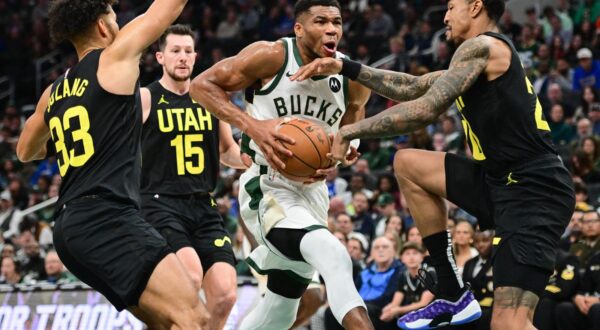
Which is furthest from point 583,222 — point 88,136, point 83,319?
point 88,136

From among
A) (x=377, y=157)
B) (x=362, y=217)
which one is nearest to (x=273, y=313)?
(x=362, y=217)

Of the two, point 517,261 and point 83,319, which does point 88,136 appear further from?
point 83,319

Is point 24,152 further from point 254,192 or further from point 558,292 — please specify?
point 558,292

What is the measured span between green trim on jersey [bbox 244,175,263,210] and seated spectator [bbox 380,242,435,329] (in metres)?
3.91

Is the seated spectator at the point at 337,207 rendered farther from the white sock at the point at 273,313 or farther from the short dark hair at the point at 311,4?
the short dark hair at the point at 311,4

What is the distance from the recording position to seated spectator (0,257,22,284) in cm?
1341

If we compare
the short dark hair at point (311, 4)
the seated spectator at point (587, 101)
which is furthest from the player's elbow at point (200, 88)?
the seated spectator at point (587, 101)

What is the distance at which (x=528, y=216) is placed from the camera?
5.88m

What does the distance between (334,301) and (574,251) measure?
17.5ft

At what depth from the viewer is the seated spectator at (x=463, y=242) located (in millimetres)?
10523

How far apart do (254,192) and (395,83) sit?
49.3 inches

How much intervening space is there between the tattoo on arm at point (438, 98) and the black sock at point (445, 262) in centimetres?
86

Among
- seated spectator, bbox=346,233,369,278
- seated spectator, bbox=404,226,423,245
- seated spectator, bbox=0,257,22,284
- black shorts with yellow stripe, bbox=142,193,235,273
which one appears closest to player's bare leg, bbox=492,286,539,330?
black shorts with yellow stripe, bbox=142,193,235,273

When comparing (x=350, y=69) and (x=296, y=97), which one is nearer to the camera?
(x=350, y=69)
